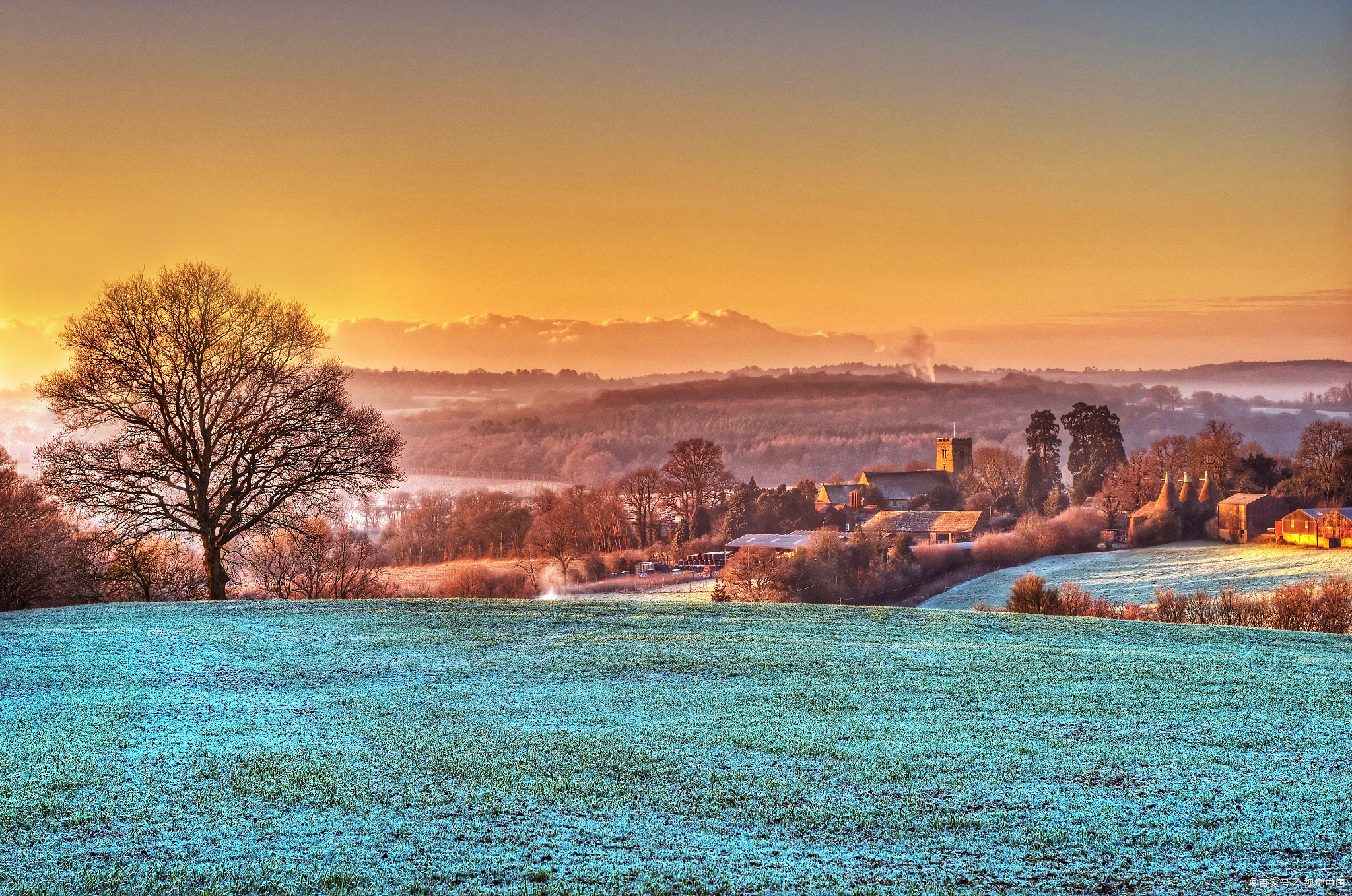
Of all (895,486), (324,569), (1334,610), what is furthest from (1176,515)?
(324,569)

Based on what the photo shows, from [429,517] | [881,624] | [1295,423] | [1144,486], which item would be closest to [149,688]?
[881,624]

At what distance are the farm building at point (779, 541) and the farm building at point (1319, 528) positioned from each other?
26.3 m

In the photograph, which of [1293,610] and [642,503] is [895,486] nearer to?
[642,503]

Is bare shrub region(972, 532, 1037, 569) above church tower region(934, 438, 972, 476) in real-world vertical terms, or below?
below

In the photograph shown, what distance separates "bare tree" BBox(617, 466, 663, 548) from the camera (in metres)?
64.6

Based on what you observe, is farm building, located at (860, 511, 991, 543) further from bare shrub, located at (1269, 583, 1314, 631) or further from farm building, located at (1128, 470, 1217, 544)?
bare shrub, located at (1269, 583, 1314, 631)

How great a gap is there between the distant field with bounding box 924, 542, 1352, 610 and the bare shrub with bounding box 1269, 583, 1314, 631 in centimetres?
890

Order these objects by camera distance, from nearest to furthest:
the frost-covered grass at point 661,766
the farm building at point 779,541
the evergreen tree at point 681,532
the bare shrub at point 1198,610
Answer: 1. the frost-covered grass at point 661,766
2. the bare shrub at point 1198,610
3. the farm building at point 779,541
4. the evergreen tree at point 681,532

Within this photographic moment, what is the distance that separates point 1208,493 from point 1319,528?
930 cm

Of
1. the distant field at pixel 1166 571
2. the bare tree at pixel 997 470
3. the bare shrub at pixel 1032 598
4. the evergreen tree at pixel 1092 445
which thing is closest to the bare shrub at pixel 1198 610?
the bare shrub at pixel 1032 598

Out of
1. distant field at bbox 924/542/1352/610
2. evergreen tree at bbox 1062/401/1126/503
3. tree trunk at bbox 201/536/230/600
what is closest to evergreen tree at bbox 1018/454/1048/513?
evergreen tree at bbox 1062/401/1126/503

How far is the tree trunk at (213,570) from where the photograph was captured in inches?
1144

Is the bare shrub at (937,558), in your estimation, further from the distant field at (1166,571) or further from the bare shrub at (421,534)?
the bare shrub at (421,534)

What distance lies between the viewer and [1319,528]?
62.3 meters
